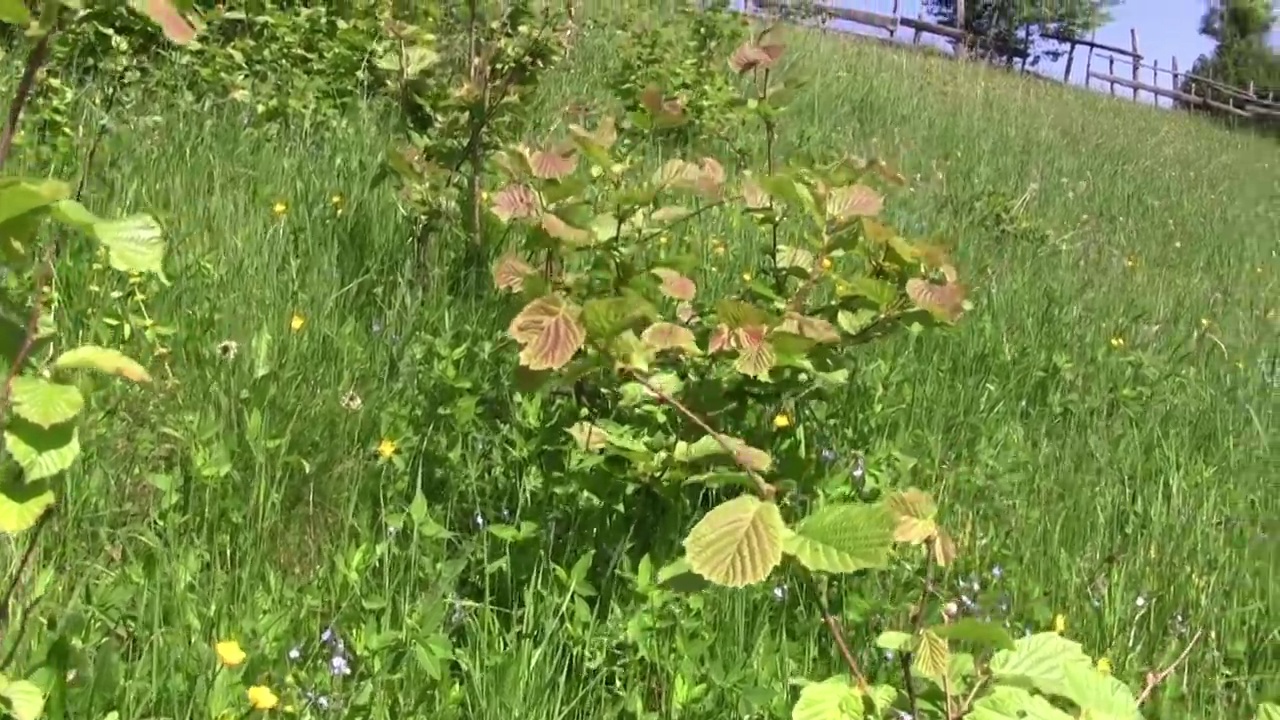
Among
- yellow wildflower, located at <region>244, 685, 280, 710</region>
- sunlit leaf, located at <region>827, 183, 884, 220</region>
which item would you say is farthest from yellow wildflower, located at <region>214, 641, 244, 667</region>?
sunlit leaf, located at <region>827, 183, 884, 220</region>

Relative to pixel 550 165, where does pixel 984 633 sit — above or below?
below

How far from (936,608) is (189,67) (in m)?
3.22

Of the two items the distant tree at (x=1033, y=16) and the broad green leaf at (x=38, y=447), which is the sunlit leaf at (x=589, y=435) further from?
the distant tree at (x=1033, y=16)

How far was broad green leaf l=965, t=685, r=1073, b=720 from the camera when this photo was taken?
3.41 ft

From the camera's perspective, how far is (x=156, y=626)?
4.15 ft

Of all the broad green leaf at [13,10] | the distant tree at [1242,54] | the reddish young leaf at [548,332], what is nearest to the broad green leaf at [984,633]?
the reddish young leaf at [548,332]

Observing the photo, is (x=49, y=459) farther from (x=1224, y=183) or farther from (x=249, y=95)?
(x=1224, y=183)

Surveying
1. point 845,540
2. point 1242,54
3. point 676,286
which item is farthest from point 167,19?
point 1242,54

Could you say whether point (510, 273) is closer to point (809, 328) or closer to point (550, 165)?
point (550, 165)

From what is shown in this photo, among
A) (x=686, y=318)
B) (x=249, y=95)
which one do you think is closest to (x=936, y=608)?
(x=686, y=318)

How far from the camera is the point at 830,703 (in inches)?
43.9

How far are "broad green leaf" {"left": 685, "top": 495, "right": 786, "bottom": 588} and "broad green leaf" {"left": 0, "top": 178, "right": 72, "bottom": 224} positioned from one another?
701mm

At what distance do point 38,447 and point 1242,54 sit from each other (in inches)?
330

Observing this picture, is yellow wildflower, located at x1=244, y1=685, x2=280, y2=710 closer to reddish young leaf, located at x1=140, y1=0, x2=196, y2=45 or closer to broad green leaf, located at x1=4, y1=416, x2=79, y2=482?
broad green leaf, located at x1=4, y1=416, x2=79, y2=482
